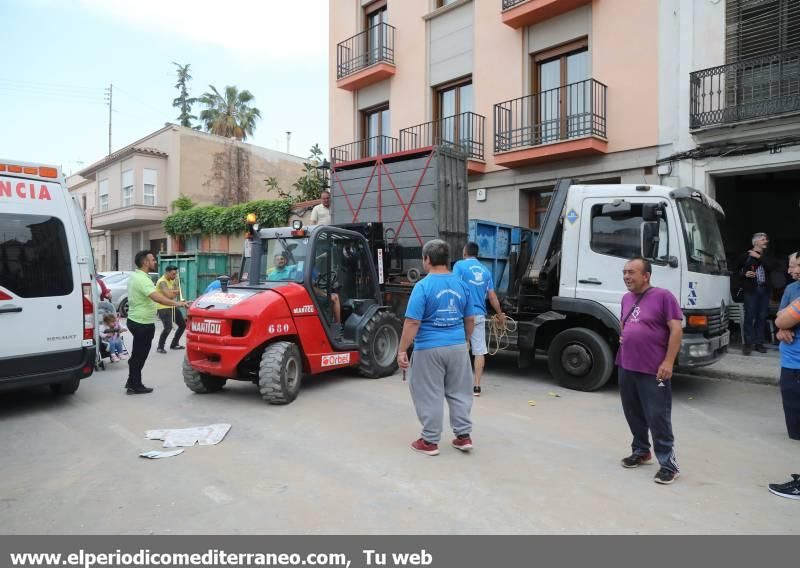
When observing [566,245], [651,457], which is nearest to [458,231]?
[566,245]

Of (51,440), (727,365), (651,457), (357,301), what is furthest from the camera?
(727,365)

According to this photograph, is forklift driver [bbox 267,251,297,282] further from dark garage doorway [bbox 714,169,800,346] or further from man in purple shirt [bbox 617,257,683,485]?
dark garage doorway [bbox 714,169,800,346]

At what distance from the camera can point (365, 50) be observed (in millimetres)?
16609

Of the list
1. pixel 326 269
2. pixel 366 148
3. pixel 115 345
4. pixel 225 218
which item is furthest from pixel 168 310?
pixel 225 218

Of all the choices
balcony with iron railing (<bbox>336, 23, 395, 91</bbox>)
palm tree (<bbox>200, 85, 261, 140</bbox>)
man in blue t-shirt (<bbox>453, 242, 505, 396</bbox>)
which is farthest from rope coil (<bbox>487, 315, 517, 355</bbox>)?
palm tree (<bbox>200, 85, 261, 140</bbox>)

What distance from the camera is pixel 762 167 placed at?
9.48 meters

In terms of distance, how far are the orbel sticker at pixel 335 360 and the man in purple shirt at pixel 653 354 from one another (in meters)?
3.75

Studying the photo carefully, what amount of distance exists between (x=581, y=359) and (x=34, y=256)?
636 centimetres

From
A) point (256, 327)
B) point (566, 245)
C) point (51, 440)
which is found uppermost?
point (566, 245)

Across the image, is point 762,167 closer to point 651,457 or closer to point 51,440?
point 651,457

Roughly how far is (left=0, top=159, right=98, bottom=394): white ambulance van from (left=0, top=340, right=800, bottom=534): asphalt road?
0.57 m

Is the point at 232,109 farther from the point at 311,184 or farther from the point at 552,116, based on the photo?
the point at 552,116

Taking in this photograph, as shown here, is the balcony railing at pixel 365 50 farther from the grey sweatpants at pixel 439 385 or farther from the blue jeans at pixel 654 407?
the blue jeans at pixel 654 407

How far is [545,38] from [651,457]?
10815 mm
